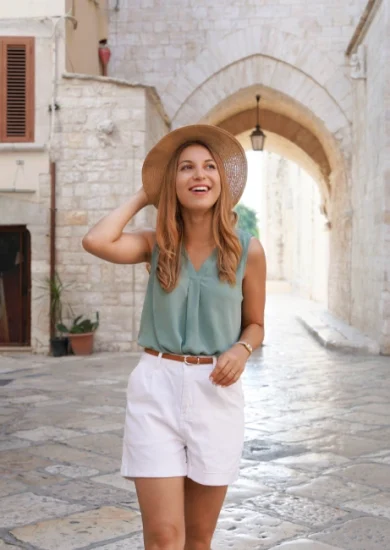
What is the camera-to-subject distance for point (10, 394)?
787 cm

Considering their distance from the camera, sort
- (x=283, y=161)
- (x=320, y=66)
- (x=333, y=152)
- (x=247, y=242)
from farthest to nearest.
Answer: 1. (x=283, y=161)
2. (x=333, y=152)
3. (x=320, y=66)
4. (x=247, y=242)

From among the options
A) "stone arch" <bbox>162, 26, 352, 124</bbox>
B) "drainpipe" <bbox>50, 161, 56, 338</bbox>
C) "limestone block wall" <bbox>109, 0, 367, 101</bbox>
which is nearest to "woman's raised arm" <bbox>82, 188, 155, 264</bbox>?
"drainpipe" <bbox>50, 161, 56, 338</bbox>

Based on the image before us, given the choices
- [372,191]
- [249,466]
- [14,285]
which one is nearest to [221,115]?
[372,191]

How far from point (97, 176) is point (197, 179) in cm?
960

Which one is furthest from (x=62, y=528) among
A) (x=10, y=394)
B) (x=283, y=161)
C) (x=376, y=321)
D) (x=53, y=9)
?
(x=283, y=161)

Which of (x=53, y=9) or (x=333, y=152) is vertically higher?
(x=53, y=9)

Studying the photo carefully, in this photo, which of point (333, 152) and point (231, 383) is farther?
point (333, 152)

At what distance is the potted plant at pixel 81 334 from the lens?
37.5 ft

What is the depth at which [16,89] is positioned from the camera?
12016 millimetres

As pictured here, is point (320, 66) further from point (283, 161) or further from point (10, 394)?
point (283, 161)

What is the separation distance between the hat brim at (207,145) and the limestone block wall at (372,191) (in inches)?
362

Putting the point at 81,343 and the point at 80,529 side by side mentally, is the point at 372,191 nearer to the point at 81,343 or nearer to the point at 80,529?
the point at 81,343

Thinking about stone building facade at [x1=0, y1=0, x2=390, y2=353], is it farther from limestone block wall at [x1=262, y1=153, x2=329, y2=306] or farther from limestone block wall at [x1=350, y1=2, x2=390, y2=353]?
limestone block wall at [x1=262, y1=153, x2=329, y2=306]

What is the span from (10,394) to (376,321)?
614 centimetres
